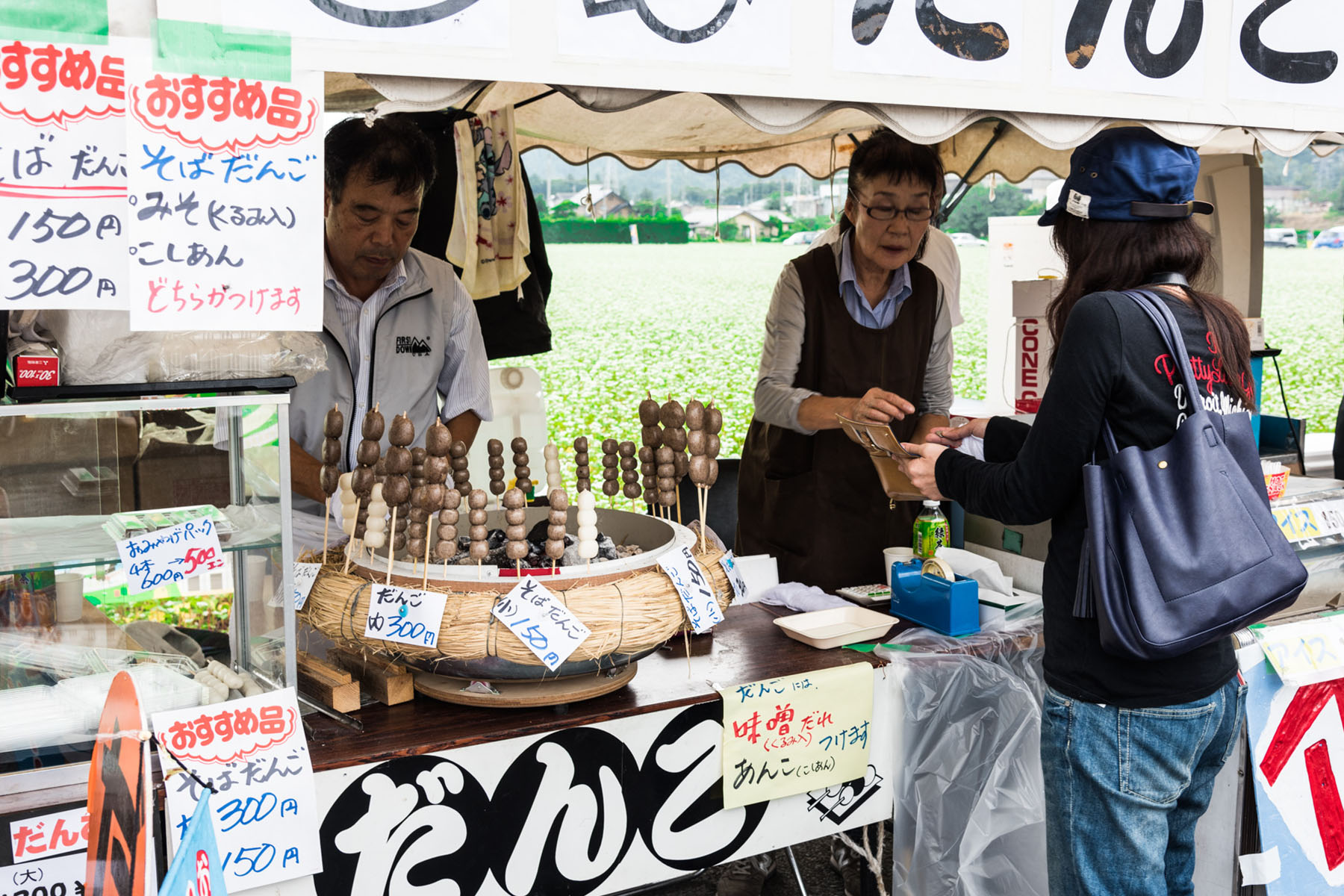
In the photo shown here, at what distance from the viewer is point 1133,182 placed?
1.78m

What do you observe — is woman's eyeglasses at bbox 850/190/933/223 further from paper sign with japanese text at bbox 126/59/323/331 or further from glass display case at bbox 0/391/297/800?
glass display case at bbox 0/391/297/800

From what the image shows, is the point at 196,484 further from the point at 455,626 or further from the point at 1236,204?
the point at 1236,204

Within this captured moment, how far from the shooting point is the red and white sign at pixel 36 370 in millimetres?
1572

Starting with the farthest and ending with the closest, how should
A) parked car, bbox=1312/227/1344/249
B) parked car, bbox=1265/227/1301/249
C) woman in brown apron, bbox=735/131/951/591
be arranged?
parked car, bbox=1265/227/1301/249 < parked car, bbox=1312/227/1344/249 < woman in brown apron, bbox=735/131/951/591

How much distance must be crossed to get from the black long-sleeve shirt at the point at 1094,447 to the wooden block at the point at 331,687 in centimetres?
122

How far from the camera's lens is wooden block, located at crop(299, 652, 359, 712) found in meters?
1.98

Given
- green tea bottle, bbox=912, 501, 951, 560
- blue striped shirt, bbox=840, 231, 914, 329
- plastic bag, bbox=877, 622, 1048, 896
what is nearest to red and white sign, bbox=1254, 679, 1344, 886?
plastic bag, bbox=877, 622, 1048, 896

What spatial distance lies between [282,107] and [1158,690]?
172 centimetres

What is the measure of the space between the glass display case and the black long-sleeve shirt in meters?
1.26

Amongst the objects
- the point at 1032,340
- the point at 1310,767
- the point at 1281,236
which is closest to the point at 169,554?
the point at 1310,767

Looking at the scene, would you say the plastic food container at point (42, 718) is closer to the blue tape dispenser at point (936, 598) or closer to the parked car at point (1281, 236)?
the blue tape dispenser at point (936, 598)

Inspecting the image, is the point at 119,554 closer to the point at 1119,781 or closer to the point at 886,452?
the point at 886,452

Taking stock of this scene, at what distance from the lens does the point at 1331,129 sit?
8.26 feet

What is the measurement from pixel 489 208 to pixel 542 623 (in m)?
3.32
